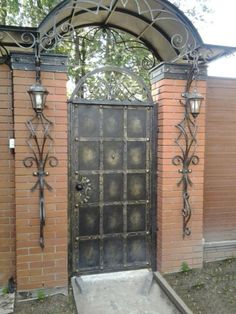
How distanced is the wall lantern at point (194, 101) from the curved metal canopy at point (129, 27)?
454mm

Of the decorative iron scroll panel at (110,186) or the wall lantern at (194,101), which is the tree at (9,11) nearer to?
the decorative iron scroll panel at (110,186)

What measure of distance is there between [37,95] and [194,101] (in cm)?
173

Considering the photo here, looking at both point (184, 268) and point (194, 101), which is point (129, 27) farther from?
point (184, 268)

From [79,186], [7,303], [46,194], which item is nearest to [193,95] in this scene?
[79,186]

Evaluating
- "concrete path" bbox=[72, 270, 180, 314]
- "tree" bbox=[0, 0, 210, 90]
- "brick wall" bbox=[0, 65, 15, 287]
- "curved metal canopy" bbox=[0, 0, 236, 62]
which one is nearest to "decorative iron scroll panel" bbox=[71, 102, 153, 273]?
"concrete path" bbox=[72, 270, 180, 314]

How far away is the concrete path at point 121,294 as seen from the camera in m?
2.92

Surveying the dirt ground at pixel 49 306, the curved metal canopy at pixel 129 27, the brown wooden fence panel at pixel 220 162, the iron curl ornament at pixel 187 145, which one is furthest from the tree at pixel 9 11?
the dirt ground at pixel 49 306

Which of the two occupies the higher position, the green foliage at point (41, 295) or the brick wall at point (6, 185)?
the brick wall at point (6, 185)

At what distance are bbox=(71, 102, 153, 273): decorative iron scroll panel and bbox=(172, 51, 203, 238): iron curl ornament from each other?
1.22 feet

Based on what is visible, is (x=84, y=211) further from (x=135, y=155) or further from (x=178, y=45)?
(x=178, y=45)

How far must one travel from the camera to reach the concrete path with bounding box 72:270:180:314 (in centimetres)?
292

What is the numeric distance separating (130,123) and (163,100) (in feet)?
1.54

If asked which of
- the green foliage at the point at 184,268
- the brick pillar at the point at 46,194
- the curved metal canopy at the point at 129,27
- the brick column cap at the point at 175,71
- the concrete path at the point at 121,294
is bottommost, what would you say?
the concrete path at the point at 121,294

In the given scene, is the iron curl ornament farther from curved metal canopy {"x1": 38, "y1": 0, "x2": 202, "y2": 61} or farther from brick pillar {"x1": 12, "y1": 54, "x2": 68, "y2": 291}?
brick pillar {"x1": 12, "y1": 54, "x2": 68, "y2": 291}
